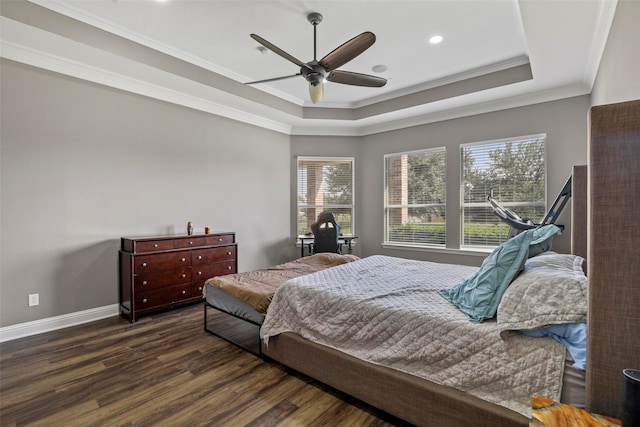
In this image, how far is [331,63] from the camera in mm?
2656

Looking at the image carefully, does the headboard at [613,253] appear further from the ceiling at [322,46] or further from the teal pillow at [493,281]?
the ceiling at [322,46]

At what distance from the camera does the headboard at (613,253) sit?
1.04m

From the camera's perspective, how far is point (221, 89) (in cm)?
407

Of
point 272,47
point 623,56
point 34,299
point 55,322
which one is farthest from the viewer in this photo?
point 55,322

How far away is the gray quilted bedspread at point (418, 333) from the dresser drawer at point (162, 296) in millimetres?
1835

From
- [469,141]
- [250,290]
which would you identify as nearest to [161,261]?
[250,290]

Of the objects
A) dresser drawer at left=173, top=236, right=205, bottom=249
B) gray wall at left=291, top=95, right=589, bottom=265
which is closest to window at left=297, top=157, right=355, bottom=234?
gray wall at left=291, top=95, right=589, bottom=265

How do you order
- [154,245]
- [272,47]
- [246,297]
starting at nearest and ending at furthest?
[272,47], [246,297], [154,245]

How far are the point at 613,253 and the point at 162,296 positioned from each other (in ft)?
13.2

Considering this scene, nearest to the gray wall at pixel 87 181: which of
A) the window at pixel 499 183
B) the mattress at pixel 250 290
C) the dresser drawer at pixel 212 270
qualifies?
the dresser drawer at pixel 212 270

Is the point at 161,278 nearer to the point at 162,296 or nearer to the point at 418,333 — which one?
the point at 162,296

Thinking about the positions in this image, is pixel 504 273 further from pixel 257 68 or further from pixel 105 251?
pixel 105 251

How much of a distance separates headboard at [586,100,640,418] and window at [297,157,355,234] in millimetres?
4844

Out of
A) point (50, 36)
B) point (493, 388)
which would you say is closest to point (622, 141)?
point (493, 388)
